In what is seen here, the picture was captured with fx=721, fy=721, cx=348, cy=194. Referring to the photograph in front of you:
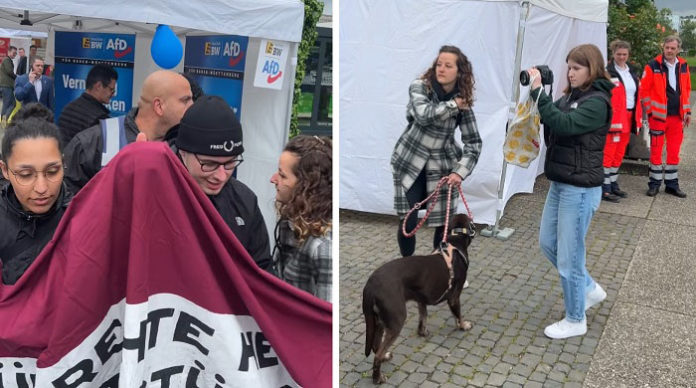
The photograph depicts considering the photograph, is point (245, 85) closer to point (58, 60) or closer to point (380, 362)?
point (58, 60)

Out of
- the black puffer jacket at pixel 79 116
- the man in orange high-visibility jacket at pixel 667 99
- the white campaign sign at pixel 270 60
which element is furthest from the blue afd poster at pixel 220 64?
the man in orange high-visibility jacket at pixel 667 99

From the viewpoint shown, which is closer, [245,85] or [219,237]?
[219,237]

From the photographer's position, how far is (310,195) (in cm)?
246

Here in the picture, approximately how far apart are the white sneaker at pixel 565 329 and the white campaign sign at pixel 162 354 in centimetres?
295

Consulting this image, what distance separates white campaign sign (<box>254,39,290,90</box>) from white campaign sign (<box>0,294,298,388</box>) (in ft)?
14.3

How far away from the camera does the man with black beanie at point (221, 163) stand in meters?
2.40

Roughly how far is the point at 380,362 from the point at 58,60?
573cm

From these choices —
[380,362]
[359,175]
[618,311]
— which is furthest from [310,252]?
[359,175]

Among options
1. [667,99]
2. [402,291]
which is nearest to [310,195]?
[402,291]

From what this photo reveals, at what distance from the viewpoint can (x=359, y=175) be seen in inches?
293

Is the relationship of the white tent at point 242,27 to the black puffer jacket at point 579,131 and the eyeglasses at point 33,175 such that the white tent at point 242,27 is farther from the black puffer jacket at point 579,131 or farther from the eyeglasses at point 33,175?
the eyeglasses at point 33,175

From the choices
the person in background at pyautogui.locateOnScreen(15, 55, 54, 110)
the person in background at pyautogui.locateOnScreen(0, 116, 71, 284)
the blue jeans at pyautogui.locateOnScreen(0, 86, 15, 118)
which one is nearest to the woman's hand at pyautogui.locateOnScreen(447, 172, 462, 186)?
the person in background at pyautogui.locateOnScreen(0, 116, 71, 284)

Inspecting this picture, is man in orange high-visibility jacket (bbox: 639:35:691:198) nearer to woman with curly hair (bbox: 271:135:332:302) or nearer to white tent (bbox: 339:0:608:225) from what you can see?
white tent (bbox: 339:0:608:225)

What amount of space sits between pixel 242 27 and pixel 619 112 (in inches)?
191
